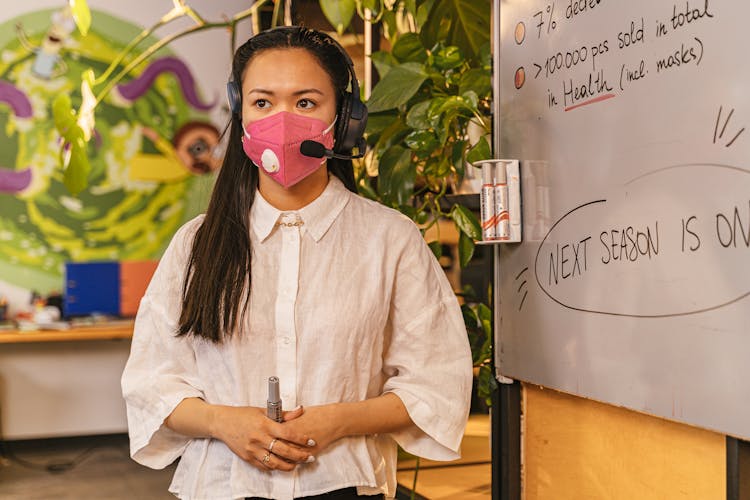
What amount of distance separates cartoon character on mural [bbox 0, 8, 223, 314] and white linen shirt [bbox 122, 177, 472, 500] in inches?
144

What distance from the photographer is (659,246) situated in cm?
133

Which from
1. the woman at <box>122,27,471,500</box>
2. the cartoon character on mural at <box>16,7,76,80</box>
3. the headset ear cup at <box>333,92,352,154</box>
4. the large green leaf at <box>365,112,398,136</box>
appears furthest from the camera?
the cartoon character on mural at <box>16,7,76,80</box>

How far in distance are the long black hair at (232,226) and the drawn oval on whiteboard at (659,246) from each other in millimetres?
454

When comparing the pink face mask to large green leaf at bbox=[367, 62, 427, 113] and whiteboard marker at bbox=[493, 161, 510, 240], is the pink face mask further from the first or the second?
large green leaf at bbox=[367, 62, 427, 113]

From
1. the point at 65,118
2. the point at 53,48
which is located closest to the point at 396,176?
the point at 65,118

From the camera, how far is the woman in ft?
4.31

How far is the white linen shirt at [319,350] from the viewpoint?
1.32 meters

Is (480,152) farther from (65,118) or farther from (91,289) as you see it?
(91,289)

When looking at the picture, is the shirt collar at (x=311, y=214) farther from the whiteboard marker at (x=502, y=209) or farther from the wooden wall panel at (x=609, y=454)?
the wooden wall panel at (x=609, y=454)

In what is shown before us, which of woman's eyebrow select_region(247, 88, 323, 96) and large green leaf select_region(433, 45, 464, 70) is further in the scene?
large green leaf select_region(433, 45, 464, 70)

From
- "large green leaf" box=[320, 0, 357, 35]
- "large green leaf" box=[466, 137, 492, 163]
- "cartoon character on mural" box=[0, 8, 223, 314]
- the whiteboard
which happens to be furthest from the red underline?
"cartoon character on mural" box=[0, 8, 223, 314]

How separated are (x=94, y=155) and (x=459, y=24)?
3333 millimetres

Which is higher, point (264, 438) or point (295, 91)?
point (295, 91)

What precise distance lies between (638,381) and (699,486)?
0.19 meters
